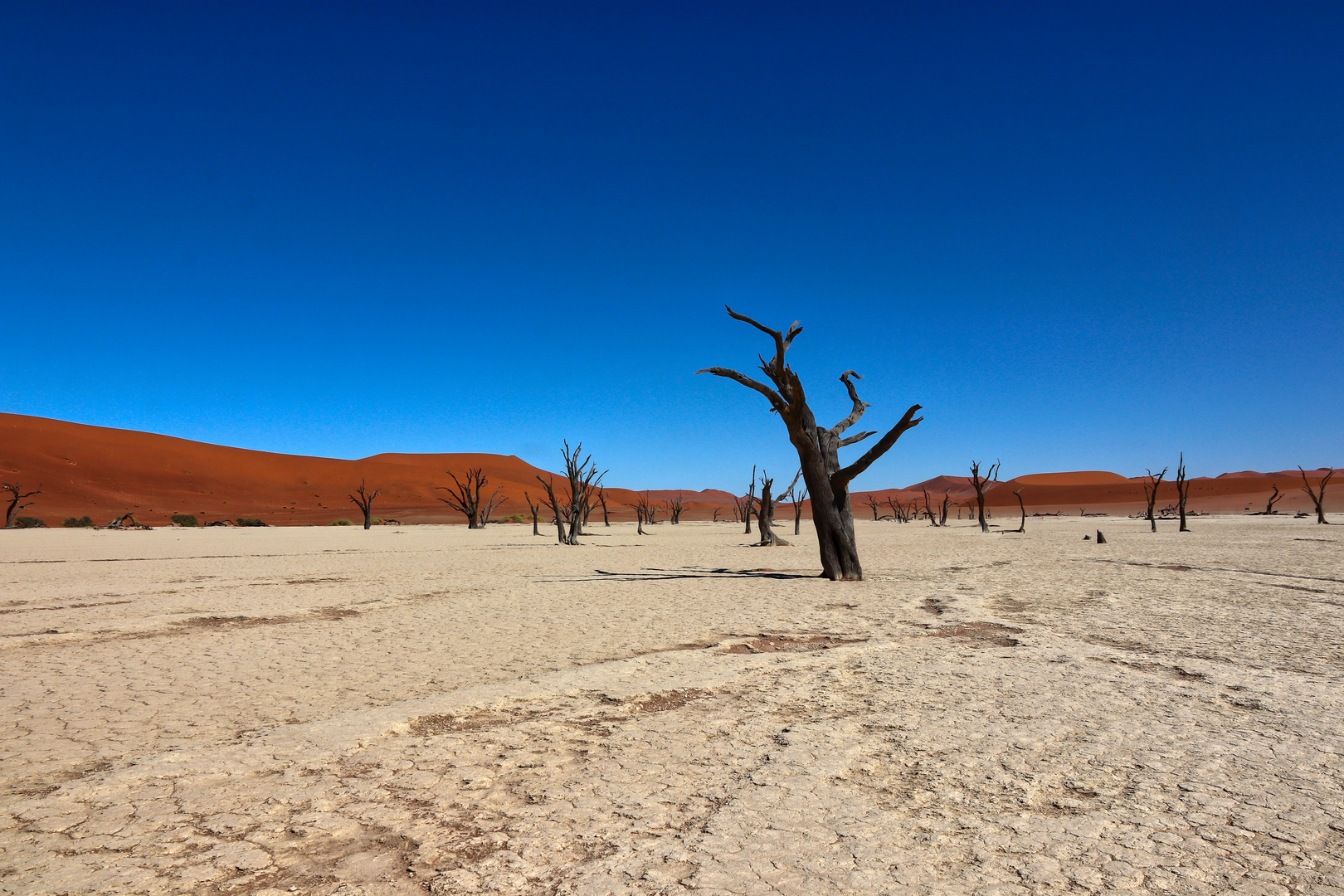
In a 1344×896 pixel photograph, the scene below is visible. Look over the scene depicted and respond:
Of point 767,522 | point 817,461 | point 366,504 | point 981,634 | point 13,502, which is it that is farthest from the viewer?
point 366,504

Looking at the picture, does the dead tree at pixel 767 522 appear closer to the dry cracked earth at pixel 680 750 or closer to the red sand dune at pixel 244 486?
the dry cracked earth at pixel 680 750

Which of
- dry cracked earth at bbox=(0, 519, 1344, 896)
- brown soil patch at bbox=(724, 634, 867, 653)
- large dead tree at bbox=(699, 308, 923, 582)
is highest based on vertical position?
large dead tree at bbox=(699, 308, 923, 582)

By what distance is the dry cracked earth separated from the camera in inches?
98.4

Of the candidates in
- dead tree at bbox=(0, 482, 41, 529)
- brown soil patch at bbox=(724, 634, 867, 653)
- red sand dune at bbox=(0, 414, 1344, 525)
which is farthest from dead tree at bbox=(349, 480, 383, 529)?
brown soil patch at bbox=(724, 634, 867, 653)

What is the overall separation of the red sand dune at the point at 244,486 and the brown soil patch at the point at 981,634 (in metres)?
41.9

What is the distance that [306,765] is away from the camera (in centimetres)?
350

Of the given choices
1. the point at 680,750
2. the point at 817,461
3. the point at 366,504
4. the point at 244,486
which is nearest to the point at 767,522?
the point at 817,461

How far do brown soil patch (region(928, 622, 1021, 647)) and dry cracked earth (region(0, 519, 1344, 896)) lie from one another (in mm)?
53

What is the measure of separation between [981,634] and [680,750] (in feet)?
14.5

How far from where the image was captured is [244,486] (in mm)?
71875

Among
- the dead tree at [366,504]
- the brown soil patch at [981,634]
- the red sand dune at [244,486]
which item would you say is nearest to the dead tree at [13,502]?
the red sand dune at [244,486]

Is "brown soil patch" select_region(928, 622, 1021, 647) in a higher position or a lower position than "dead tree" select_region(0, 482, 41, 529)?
lower

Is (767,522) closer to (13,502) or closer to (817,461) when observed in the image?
(817,461)

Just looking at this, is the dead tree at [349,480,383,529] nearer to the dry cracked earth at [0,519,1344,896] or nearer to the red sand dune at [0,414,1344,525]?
the red sand dune at [0,414,1344,525]
